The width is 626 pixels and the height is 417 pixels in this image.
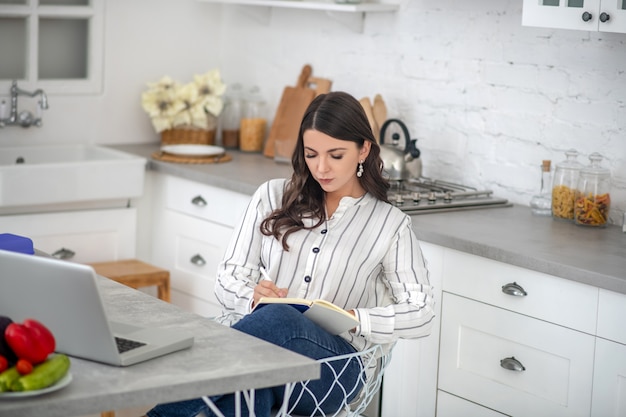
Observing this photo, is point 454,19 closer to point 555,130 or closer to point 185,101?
point 555,130

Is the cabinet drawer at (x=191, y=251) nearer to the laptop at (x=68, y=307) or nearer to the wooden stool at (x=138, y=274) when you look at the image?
the wooden stool at (x=138, y=274)

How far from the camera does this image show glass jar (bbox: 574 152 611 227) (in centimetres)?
328

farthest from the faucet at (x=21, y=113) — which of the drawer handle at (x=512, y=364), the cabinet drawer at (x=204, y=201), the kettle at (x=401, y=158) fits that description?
the drawer handle at (x=512, y=364)

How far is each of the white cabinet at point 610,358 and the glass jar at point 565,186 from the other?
0.69 m

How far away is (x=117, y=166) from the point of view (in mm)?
4137

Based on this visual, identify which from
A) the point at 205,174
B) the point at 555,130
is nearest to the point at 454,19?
the point at 555,130

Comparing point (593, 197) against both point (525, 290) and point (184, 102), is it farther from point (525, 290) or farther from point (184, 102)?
point (184, 102)

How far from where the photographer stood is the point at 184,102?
460 cm

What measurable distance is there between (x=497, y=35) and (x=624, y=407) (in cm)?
152

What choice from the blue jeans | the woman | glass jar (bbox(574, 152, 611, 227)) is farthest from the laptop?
glass jar (bbox(574, 152, 611, 227))

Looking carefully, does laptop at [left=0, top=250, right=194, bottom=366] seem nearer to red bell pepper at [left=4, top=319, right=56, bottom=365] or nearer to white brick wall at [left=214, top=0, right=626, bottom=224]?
red bell pepper at [left=4, top=319, right=56, bottom=365]

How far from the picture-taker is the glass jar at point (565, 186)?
333 cm

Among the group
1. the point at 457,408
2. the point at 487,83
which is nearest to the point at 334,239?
the point at 457,408

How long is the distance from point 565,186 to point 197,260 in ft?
5.10
